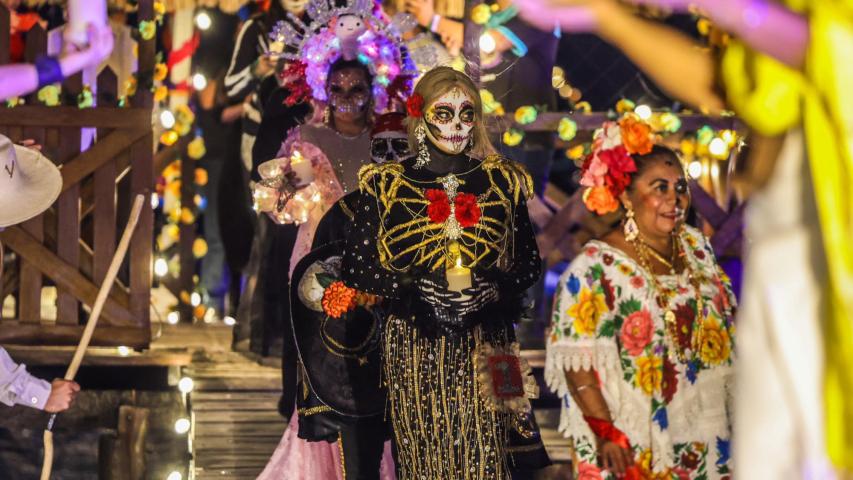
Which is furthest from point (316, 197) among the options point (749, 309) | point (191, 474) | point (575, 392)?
point (749, 309)

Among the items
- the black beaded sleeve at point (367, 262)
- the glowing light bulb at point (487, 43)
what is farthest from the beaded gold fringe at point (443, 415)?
the glowing light bulb at point (487, 43)

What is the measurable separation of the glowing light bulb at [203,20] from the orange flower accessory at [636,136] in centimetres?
660

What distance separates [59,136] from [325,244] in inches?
91.6

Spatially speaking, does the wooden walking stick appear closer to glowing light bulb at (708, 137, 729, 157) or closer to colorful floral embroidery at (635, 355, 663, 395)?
colorful floral embroidery at (635, 355, 663, 395)

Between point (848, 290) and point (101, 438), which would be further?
point (101, 438)

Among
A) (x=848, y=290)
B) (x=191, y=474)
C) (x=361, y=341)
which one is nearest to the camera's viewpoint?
(x=848, y=290)

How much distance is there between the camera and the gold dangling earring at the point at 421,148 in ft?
15.2

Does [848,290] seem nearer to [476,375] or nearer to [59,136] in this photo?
[476,375]

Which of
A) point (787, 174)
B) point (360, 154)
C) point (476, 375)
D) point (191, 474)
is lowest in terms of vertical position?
point (191, 474)

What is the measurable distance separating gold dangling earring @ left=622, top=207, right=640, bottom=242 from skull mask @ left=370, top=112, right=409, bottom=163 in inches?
57.4

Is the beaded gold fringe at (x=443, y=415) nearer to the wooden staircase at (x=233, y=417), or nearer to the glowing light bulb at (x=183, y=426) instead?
the wooden staircase at (x=233, y=417)

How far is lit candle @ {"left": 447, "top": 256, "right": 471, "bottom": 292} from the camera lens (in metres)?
4.41

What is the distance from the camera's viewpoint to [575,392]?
4.57m

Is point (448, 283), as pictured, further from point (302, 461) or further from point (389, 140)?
point (302, 461)
